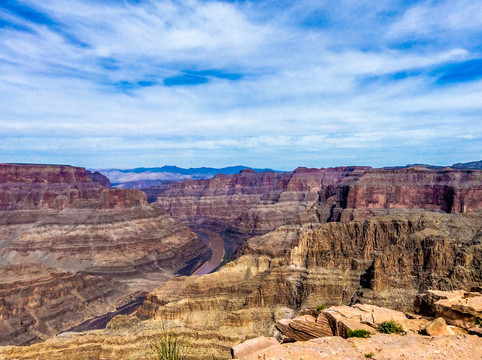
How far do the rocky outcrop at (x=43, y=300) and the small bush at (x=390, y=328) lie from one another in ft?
200

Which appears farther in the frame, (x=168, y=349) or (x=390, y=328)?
(x=168, y=349)

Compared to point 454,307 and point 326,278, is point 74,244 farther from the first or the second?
point 454,307

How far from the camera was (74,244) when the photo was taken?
101m

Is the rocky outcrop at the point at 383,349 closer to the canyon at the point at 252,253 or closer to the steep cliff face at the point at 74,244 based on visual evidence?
the canyon at the point at 252,253

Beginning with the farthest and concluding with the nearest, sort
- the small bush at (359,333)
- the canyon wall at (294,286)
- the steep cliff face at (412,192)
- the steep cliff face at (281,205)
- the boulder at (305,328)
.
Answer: the steep cliff face at (281,205)
the steep cliff face at (412,192)
the canyon wall at (294,286)
the boulder at (305,328)
the small bush at (359,333)

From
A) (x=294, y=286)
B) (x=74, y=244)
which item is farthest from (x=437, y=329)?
(x=74, y=244)

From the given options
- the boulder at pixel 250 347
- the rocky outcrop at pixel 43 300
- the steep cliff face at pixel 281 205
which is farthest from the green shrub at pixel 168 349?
the steep cliff face at pixel 281 205

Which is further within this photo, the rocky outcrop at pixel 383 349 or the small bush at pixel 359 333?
the small bush at pixel 359 333

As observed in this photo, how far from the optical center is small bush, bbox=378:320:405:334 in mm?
16875

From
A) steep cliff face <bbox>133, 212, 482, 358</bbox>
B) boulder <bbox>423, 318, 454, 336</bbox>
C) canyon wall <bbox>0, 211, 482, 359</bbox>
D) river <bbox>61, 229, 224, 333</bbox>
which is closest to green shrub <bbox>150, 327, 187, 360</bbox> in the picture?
canyon wall <bbox>0, 211, 482, 359</bbox>

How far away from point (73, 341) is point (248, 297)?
2166 centimetres

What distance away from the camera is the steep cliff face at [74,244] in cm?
6738

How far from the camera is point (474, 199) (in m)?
94.5

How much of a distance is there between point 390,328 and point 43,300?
228ft
